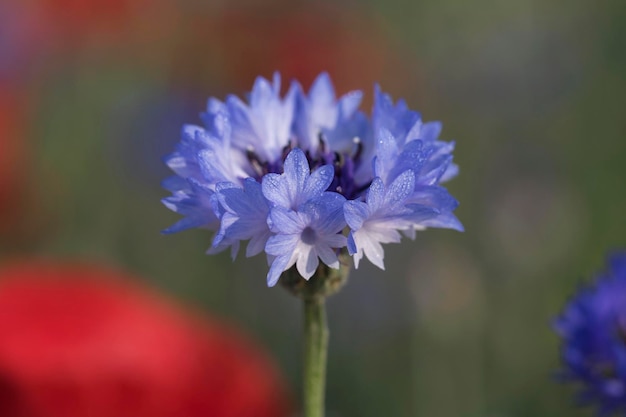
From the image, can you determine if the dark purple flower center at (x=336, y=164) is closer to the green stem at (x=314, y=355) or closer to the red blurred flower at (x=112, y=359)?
the green stem at (x=314, y=355)

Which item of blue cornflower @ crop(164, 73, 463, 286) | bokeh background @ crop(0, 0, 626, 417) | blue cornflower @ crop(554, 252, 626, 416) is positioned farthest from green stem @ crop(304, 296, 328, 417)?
bokeh background @ crop(0, 0, 626, 417)

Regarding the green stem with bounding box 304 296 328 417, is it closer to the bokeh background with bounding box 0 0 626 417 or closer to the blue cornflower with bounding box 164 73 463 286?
the blue cornflower with bounding box 164 73 463 286

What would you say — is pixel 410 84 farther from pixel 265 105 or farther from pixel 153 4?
pixel 265 105

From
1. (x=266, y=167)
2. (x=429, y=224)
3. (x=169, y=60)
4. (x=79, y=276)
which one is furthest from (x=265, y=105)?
(x=169, y=60)

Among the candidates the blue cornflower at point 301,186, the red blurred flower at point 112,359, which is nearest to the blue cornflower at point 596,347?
the blue cornflower at point 301,186

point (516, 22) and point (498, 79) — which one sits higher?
point (516, 22)
